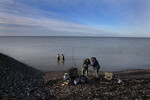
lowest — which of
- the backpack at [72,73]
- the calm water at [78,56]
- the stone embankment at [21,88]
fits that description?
the calm water at [78,56]

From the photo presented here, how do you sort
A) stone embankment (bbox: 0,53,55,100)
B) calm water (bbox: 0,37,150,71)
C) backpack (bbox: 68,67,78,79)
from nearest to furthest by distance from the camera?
stone embankment (bbox: 0,53,55,100)
backpack (bbox: 68,67,78,79)
calm water (bbox: 0,37,150,71)

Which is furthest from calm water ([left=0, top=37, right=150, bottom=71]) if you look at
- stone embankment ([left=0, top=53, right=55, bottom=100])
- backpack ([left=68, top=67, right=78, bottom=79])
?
backpack ([left=68, top=67, right=78, bottom=79])

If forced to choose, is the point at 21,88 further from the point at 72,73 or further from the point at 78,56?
the point at 78,56

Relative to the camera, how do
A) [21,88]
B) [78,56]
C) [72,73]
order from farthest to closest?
[78,56] → [72,73] → [21,88]

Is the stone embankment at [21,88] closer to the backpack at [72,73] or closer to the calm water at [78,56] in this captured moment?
the backpack at [72,73]

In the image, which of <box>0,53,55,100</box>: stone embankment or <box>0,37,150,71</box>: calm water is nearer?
<box>0,53,55,100</box>: stone embankment

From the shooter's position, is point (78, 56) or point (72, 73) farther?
point (78, 56)

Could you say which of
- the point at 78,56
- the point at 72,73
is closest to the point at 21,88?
the point at 72,73

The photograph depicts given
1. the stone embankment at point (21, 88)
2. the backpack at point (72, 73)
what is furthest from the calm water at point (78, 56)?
the backpack at point (72, 73)

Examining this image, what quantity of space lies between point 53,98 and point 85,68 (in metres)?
5.48

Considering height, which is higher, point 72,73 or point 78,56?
point 72,73

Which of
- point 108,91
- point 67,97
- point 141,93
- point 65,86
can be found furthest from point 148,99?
point 65,86

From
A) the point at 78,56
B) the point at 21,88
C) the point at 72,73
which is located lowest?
the point at 78,56

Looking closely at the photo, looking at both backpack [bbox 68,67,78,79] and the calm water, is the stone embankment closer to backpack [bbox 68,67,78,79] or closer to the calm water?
backpack [bbox 68,67,78,79]
